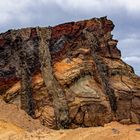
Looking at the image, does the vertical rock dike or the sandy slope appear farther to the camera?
the vertical rock dike

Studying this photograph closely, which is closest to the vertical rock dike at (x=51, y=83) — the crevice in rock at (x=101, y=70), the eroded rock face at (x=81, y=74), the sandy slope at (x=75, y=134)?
the eroded rock face at (x=81, y=74)

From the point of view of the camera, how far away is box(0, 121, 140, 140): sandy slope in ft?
78.8

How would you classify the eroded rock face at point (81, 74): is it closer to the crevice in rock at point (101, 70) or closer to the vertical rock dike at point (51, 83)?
the crevice in rock at point (101, 70)

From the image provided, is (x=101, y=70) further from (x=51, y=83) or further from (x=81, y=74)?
(x=51, y=83)

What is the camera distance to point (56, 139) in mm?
24922

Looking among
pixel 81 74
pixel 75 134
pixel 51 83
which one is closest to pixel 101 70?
pixel 81 74

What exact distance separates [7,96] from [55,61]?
13.9 feet

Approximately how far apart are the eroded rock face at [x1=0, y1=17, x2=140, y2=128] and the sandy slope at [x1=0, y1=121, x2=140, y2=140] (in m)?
3.01

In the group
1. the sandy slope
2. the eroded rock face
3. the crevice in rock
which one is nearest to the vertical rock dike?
the eroded rock face

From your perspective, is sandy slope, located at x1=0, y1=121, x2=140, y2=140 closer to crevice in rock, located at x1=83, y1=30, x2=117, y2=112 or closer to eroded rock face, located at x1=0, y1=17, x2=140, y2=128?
eroded rock face, located at x1=0, y1=17, x2=140, y2=128

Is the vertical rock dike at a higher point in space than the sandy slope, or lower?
higher

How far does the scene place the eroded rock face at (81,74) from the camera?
96.7 feet

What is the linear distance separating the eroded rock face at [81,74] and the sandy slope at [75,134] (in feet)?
9.89

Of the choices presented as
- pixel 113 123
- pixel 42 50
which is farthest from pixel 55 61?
pixel 113 123
